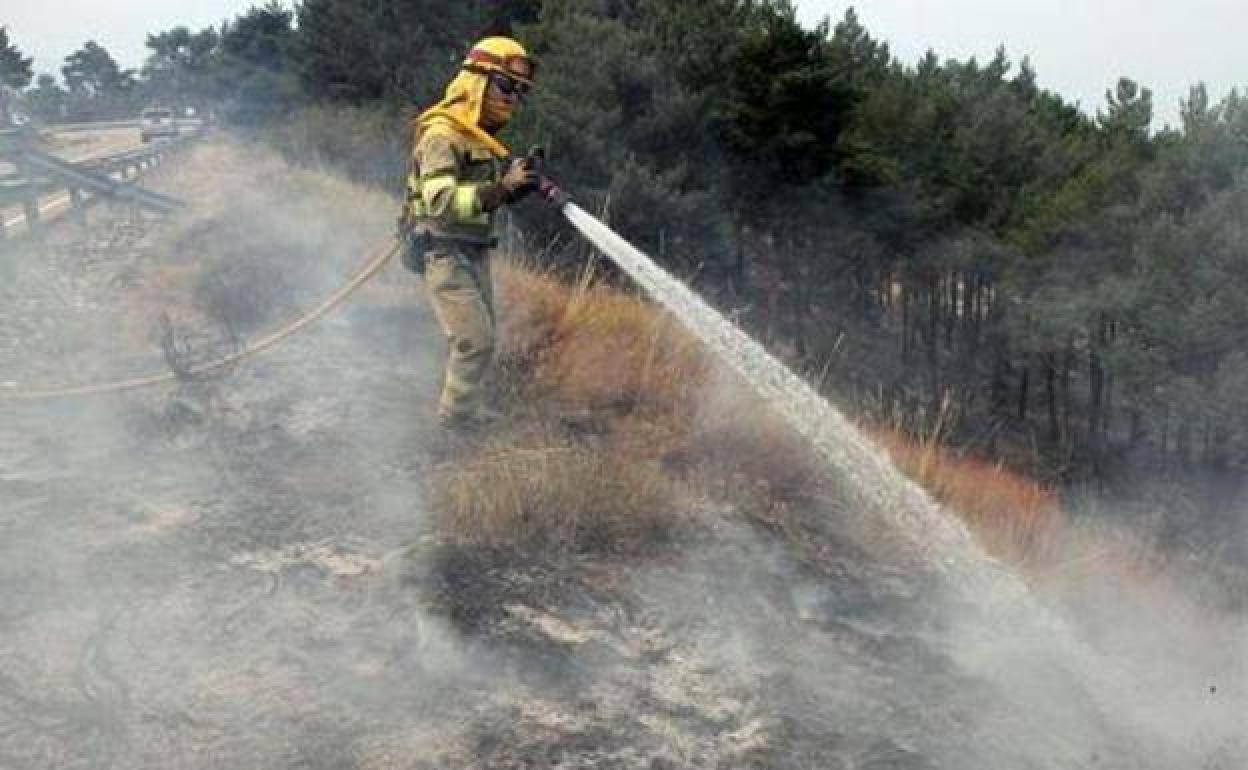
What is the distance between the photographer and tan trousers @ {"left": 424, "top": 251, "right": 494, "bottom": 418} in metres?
5.38

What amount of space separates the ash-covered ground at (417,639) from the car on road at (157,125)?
32088 millimetres

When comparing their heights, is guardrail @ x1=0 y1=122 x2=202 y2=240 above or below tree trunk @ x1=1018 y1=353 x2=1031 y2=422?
above

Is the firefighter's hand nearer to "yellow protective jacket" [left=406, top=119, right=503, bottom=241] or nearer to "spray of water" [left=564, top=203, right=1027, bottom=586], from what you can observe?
"yellow protective jacket" [left=406, top=119, right=503, bottom=241]

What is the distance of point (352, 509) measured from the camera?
196 inches

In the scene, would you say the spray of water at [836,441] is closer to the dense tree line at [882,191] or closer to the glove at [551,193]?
the glove at [551,193]

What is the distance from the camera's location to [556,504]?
191 inches

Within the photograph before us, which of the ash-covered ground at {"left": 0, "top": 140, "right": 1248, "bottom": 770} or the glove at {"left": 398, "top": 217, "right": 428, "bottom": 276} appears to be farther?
the glove at {"left": 398, "top": 217, "right": 428, "bottom": 276}

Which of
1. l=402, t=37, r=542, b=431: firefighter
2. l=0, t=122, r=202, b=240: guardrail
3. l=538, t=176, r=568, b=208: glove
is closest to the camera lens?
l=538, t=176, r=568, b=208: glove

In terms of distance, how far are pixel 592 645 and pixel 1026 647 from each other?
171 cm

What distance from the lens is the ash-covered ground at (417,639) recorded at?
3545 millimetres

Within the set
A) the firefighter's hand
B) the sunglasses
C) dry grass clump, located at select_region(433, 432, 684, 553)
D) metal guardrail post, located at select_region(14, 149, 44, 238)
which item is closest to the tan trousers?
dry grass clump, located at select_region(433, 432, 684, 553)

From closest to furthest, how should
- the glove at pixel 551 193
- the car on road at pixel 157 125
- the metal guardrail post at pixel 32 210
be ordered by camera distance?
the glove at pixel 551 193 < the metal guardrail post at pixel 32 210 < the car on road at pixel 157 125

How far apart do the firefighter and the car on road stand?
32.4m

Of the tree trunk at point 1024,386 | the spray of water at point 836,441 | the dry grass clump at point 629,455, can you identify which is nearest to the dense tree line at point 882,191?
the tree trunk at point 1024,386
